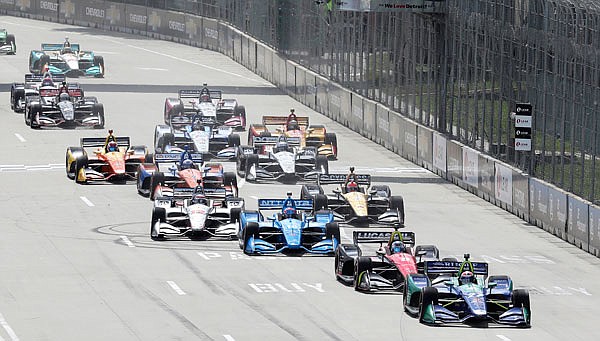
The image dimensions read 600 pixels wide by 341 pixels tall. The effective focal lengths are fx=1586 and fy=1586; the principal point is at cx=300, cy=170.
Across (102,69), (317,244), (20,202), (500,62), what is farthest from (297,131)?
(102,69)

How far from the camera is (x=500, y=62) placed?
4825 centimetres

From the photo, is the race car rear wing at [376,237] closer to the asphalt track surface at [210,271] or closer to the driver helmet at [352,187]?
the asphalt track surface at [210,271]

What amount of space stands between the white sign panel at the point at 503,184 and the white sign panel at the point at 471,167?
1643mm

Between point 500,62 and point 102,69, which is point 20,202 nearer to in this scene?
point 500,62

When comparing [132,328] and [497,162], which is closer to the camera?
[132,328]

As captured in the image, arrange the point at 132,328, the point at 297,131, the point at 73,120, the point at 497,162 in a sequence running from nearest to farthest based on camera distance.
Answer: the point at 132,328 < the point at 497,162 < the point at 297,131 < the point at 73,120

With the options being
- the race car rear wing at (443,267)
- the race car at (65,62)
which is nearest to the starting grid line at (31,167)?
the race car rear wing at (443,267)

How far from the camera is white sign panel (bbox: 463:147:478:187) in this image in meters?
48.2

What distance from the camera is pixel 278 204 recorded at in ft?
124

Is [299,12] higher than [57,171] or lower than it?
higher

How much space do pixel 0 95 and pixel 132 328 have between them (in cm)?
4051

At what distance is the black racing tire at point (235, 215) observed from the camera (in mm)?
38156

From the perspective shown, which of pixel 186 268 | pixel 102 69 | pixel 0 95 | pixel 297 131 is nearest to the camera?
pixel 186 268

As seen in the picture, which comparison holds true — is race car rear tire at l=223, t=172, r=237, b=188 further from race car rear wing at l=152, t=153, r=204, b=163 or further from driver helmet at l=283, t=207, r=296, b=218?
driver helmet at l=283, t=207, r=296, b=218
